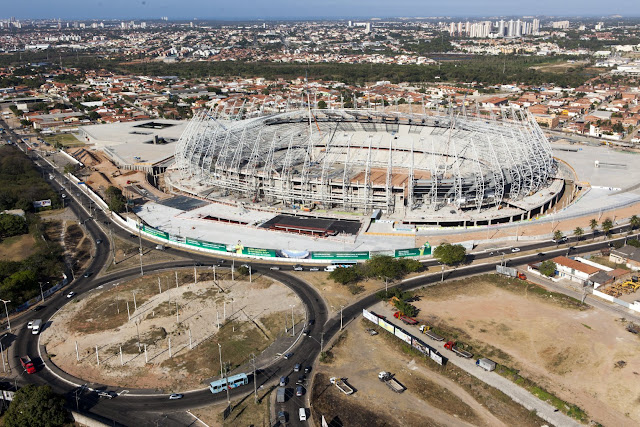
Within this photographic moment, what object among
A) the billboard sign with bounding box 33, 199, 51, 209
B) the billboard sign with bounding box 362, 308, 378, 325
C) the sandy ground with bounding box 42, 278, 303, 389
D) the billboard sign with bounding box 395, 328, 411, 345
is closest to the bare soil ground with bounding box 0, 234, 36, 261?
the billboard sign with bounding box 33, 199, 51, 209

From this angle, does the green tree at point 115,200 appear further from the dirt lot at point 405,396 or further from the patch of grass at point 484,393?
the patch of grass at point 484,393

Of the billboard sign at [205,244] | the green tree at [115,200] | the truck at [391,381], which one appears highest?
the green tree at [115,200]

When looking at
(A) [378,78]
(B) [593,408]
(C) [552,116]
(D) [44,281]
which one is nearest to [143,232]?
(D) [44,281]

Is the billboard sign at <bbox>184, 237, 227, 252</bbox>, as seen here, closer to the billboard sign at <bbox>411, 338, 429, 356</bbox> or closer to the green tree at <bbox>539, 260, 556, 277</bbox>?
the billboard sign at <bbox>411, 338, 429, 356</bbox>

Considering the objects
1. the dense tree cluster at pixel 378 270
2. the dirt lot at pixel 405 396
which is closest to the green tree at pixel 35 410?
the dirt lot at pixel 405 396

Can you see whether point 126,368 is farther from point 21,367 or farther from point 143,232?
point 143,232

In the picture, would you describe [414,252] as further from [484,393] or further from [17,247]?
[17,247]
